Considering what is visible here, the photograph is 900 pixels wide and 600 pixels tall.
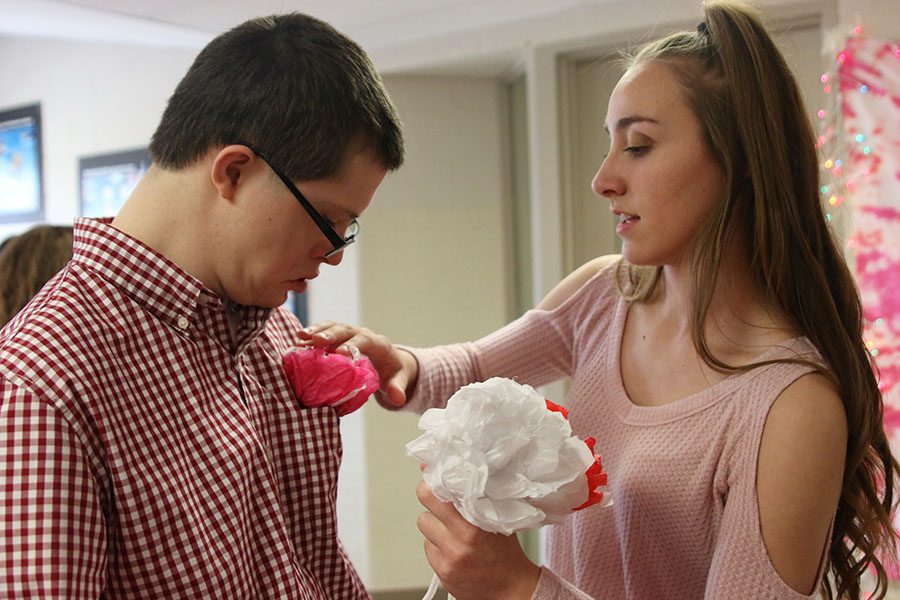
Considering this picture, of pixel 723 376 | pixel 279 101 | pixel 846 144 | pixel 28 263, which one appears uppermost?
pixel 846 144

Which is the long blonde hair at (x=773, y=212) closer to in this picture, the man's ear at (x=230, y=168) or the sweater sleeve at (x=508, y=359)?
the sweater sleeve at (x=508, y=359)

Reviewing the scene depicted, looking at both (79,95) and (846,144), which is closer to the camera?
(846,144)

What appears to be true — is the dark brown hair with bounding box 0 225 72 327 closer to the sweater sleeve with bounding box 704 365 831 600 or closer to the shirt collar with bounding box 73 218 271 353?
the shirt collar with bounding box 73 218 271 353

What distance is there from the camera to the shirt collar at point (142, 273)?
1155 millimetres

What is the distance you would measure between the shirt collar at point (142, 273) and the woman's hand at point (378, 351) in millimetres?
346

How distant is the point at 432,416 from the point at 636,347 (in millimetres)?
576

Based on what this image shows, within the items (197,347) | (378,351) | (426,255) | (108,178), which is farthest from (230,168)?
(108,178)

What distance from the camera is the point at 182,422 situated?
1.17 m

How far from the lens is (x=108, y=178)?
476 cm

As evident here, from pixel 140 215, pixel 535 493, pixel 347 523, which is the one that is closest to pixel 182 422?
pixel 140 215

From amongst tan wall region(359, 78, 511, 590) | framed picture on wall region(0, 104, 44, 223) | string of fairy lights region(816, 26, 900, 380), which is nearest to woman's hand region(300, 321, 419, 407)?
string of fairy lights region(816, 26, 900, 380)

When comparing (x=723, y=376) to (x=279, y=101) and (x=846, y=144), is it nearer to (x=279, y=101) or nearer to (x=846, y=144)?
(x=279, y=101)

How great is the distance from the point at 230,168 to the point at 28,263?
1.34 m

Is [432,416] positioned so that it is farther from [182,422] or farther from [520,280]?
[520,280]
